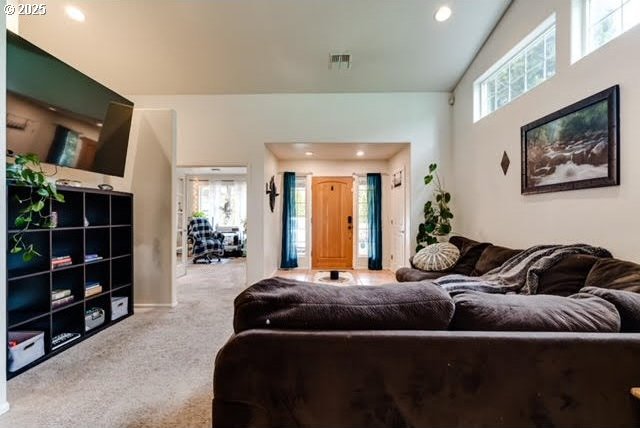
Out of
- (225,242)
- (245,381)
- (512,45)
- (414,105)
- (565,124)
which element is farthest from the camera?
(225,242)

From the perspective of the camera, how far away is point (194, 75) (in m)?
4.48

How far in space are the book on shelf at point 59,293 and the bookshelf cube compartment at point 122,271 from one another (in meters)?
0.75

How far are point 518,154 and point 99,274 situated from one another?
446cm

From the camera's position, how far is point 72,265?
9.43ft

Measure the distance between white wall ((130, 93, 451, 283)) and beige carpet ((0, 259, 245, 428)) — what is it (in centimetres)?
190

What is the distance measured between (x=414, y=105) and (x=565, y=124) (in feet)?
8.20

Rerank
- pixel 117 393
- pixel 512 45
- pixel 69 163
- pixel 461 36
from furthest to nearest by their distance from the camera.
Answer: pixel 461 36 < pixel 512 45 < pixel 69 163 < pixel 117 393

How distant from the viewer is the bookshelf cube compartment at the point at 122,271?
12.1ft

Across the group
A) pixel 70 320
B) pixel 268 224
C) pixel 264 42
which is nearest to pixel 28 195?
pixel 70 320

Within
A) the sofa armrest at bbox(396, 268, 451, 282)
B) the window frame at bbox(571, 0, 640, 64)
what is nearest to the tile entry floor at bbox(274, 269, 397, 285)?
the sofa armrest at bbox(396, 268, 451, 282)

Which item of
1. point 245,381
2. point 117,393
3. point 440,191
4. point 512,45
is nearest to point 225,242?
point 440,191

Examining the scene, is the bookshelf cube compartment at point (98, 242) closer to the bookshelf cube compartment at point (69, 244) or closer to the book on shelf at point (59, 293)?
the bookshelf cube compartment at point (69, 244)

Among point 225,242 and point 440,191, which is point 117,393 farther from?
point 225,242

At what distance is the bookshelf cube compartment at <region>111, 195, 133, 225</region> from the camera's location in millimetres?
3678
